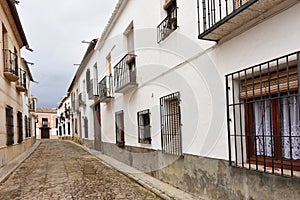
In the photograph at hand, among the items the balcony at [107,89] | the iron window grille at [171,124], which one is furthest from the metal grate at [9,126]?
the iron window grille at [171,124]

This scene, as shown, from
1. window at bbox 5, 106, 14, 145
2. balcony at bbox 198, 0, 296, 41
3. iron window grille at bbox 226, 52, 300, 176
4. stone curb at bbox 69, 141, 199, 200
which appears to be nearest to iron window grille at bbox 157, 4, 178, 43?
balcony at bbox 198, 0, 296, 41

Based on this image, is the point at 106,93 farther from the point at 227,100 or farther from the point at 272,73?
Answer: the point at 272,73

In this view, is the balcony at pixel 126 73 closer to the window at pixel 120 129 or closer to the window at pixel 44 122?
the window at pixel 120 129

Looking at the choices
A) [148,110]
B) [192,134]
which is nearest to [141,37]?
[148,110]

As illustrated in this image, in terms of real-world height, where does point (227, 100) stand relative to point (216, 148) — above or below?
above

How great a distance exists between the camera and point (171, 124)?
6.33 metres

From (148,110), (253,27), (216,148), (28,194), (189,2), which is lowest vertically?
(28,194)

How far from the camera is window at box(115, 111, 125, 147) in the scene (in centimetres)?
1039

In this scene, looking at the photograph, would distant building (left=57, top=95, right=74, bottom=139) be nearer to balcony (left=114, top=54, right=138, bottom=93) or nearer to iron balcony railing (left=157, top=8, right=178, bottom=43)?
balcony (left=114, top=54, right=138, bottom=93)

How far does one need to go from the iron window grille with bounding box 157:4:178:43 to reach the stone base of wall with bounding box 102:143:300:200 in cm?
276

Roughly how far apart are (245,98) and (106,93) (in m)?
8.56

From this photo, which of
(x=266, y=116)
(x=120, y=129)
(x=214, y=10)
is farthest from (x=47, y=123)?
(x=266, y=116)

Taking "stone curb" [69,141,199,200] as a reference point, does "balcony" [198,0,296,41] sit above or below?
above

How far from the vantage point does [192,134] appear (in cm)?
534
